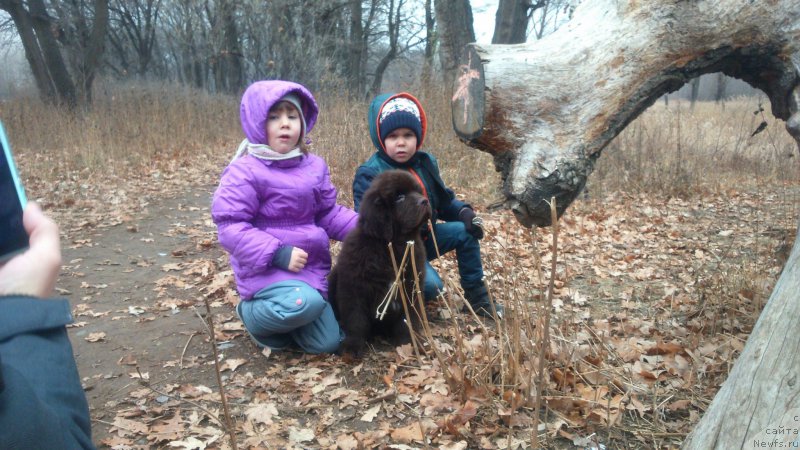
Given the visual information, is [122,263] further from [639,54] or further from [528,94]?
[639,54]

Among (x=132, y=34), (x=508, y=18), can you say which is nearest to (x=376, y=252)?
(x=508, y=18)

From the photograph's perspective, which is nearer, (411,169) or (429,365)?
(429,365)

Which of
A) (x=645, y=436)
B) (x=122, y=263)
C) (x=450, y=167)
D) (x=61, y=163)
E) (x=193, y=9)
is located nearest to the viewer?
(x=645, y=436)

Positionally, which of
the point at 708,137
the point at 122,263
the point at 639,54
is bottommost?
the point at 122,263

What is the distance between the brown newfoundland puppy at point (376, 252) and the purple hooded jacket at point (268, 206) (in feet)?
1.20

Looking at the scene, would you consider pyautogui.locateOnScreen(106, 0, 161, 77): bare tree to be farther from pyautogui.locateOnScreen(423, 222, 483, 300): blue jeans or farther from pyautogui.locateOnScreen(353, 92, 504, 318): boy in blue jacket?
pyautogui.locateOnScreen(423, 222, 483, 300): blue jeans

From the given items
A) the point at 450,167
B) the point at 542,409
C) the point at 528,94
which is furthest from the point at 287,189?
the point at 450,167

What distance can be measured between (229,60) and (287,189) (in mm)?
22608

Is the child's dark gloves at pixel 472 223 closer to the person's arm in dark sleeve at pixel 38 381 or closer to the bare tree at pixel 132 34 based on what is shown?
the person's arm in dark sleeve at pixel 38 381

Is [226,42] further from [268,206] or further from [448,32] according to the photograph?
[268,206]

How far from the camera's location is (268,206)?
3559 mm

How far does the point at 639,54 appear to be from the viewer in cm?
279

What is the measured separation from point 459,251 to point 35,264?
130 inches

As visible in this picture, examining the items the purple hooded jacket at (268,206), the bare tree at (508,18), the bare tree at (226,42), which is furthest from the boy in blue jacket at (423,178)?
the bare tree at (226,42)
